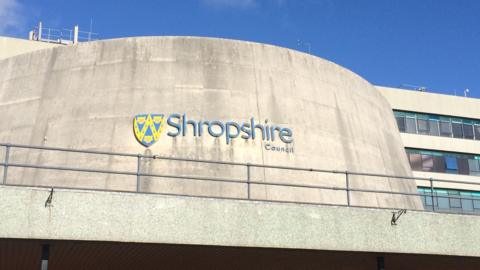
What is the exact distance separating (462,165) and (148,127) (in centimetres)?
2641

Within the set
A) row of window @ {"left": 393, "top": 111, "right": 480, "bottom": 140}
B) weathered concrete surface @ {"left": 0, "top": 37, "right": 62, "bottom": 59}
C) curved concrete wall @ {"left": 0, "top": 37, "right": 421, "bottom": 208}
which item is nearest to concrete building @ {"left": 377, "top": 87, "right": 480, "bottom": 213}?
row of window @ {"left": 393, "top": 111, "right": 480, "bottom": 140}

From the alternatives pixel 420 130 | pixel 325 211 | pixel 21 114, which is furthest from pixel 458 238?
pixel 420 130

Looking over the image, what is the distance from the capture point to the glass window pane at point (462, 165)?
40219 millimetres

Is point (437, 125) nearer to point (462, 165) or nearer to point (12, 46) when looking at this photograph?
point (462, 165)

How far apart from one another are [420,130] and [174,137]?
78.6 feet

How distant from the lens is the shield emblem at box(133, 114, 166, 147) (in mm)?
19406

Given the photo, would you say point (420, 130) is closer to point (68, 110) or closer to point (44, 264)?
point (68, 110)

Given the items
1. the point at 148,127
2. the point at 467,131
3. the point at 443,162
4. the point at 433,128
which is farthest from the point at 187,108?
the point at 467,131

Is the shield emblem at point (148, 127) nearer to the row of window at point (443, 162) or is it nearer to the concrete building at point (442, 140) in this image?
the concrete building at point (442, 140)

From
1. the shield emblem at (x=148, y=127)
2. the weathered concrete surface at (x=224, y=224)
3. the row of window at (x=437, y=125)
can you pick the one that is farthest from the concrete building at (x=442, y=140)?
the weathered concrete surface at (x=224, y=224)

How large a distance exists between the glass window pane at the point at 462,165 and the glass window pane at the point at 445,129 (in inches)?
65.4

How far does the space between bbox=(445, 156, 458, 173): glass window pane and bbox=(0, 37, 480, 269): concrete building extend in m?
15.3

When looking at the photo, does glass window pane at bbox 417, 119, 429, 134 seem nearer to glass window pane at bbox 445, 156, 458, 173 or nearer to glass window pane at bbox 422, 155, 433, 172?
glass window pane at bbox 422, 155, 433, 172

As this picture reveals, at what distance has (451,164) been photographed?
40.2 metres
